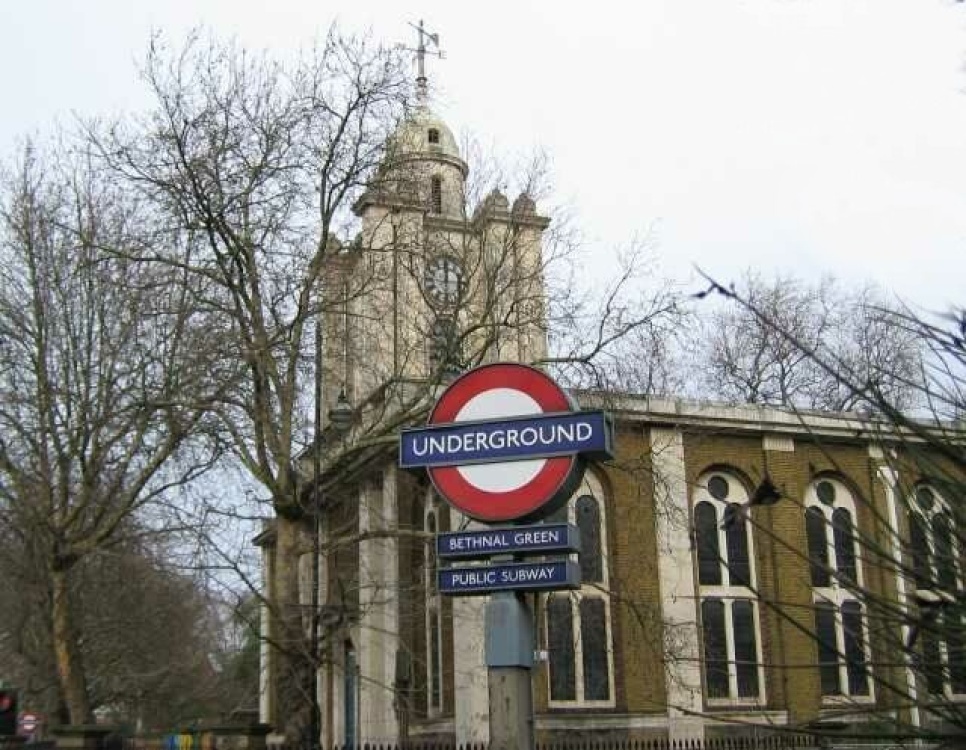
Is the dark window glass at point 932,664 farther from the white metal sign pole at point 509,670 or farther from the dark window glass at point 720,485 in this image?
the dark window glass at point 720,485

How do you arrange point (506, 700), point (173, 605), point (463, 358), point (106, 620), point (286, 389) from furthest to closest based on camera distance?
point (173, 605), point (106, 620), point (463, 358), point (286, 389), point (506, 700)

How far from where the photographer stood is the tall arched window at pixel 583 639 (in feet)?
84.0

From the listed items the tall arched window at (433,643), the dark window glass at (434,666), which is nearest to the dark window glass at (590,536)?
the tall arched window at (433,643)

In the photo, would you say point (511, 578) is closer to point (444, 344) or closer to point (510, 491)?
point (510, 491)

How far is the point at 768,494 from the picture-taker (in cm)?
474

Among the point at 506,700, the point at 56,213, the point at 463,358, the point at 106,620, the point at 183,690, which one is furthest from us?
the point at 183,690

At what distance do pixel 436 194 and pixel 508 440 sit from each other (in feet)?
72.1

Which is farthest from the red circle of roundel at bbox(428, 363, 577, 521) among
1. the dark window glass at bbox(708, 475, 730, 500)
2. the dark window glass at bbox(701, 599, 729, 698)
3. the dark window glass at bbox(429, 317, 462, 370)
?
the dark window glass at bbox(708, 475, 730, 500)

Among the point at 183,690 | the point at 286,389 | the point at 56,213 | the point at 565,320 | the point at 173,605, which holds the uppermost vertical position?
Answer: the point at 56,213

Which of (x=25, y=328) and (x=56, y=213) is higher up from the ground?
(x=56, y=213)

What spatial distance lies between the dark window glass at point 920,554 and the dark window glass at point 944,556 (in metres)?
0.03

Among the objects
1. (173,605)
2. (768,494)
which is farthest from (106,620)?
(768,494)

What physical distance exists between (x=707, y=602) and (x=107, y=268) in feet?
51.8

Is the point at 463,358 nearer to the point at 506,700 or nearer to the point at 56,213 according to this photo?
the point at 56,213
